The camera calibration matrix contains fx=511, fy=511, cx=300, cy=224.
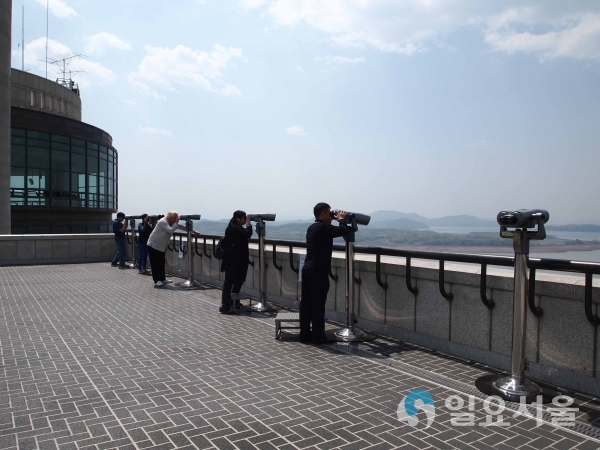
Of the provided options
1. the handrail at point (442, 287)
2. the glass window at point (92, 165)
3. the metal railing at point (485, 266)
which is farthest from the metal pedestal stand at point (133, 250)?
the glass window at point (92, 165)

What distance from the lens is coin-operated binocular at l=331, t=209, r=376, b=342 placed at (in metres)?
7.21

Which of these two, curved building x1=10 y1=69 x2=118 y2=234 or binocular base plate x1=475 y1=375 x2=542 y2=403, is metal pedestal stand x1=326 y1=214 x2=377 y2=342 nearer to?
binocular base plate x1=475 y1=375 x2=542 y2=403

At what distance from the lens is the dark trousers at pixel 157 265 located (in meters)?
12.9

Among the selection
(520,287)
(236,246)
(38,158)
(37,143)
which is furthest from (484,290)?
(37,143)

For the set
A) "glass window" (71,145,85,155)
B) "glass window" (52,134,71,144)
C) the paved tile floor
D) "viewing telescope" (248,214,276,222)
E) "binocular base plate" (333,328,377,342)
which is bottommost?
the paved tile floor

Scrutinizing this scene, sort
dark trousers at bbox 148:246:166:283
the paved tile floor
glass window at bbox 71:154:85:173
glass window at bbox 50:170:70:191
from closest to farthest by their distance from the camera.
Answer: the paved tile floor < dark trousers at bbox 148:246:166:283 < glass window at bbox 50:170:70:191 < glass window at bbox 71:154:85:173

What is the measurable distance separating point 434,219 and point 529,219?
31792 millimetres

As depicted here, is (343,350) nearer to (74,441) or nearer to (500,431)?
(500,431)

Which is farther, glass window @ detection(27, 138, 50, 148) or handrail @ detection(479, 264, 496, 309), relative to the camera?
glass window @ detection(27, 138, 50, 148)

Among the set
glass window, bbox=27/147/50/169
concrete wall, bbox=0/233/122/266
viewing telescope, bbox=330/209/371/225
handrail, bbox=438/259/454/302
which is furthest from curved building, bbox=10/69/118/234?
handrail, bbox=438/259/454/302

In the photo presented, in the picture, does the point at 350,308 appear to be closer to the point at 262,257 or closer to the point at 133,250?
the point at 262,257

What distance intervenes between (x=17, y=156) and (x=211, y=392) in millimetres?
37083

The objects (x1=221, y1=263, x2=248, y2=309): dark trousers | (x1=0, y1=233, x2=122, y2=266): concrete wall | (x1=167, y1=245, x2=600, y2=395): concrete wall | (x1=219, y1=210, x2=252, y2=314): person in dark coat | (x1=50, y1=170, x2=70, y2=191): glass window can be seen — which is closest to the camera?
(x1=167, y1=245, x2=600, y2=395): concrete wall

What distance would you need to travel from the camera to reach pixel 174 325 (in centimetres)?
824
